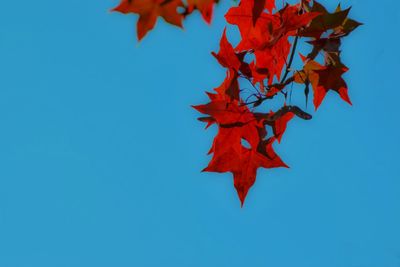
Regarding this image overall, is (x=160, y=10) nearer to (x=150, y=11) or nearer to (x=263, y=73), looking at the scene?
(x=150, y=11)

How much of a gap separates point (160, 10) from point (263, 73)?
0.52m

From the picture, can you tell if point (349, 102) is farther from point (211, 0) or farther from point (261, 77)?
point (211, 0)

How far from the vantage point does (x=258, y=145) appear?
1.80m

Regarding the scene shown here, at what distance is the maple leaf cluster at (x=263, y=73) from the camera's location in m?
1.64

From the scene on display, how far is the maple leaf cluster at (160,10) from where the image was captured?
1.27 meters

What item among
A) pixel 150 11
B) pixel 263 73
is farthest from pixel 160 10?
pixel 263 73

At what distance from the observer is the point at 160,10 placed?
1.32m

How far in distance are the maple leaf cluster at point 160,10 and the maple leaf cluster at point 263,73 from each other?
34 cm

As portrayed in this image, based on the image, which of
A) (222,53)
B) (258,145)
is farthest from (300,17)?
(258,145)

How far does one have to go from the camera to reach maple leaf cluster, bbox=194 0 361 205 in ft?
5.39

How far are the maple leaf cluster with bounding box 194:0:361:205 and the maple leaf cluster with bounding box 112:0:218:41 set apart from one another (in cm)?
34

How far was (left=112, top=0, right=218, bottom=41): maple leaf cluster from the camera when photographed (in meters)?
1.27

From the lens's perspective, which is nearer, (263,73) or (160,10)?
(160,10)

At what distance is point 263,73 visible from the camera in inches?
70.0
